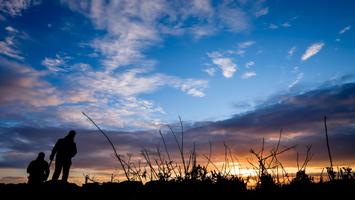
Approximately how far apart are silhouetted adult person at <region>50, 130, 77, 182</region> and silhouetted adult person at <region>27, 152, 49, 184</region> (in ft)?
1.61

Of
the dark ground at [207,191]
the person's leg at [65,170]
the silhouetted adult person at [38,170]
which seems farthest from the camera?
the person's leg at [65,170]

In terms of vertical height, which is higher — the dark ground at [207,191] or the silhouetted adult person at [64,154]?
the silhouetted adult person at [64,154]

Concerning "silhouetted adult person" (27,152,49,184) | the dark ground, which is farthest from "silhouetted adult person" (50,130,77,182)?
the dark ground

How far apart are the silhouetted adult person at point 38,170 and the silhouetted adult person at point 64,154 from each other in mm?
492

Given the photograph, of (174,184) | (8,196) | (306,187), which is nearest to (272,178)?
(306,187)

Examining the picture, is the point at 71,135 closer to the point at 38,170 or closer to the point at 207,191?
the point at 38,170

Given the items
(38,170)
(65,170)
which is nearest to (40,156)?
(38,170)

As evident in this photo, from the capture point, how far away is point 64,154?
1248 centimetres

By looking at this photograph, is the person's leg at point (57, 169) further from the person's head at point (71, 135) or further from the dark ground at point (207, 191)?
the dark ground at point (207, 191)

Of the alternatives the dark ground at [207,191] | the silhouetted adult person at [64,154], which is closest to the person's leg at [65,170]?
the silhouetted adult person at [64,154]

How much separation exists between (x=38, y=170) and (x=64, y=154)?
1.15m

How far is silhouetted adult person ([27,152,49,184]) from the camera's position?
11555 mm

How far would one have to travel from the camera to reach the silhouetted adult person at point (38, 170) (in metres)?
11.6

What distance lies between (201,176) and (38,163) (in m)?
8.59
